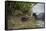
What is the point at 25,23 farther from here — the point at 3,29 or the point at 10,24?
the point at 3,29

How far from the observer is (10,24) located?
154 cm

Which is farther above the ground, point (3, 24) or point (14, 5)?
point (14, 5)

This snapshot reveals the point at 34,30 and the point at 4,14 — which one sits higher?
the point at 4,14

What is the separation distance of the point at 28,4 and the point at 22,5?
123 millimetres

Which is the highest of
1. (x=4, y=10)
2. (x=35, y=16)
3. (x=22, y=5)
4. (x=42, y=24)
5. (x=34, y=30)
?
(x=22, y=5)

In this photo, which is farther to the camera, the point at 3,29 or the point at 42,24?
the point at 42,24

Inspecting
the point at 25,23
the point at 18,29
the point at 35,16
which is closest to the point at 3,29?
the point at 18,29

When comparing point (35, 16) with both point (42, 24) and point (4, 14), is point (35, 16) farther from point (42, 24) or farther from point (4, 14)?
point (4, 14)

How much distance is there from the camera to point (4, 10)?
1.53 meters

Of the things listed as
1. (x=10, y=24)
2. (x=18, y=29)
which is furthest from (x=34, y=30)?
(x=10, y=24)

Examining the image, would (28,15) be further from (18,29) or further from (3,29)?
(3,29)

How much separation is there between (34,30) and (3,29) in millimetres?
612

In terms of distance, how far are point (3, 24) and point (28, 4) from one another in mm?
629

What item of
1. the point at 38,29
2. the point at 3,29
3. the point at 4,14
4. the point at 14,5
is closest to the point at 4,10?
the point at 4,14
